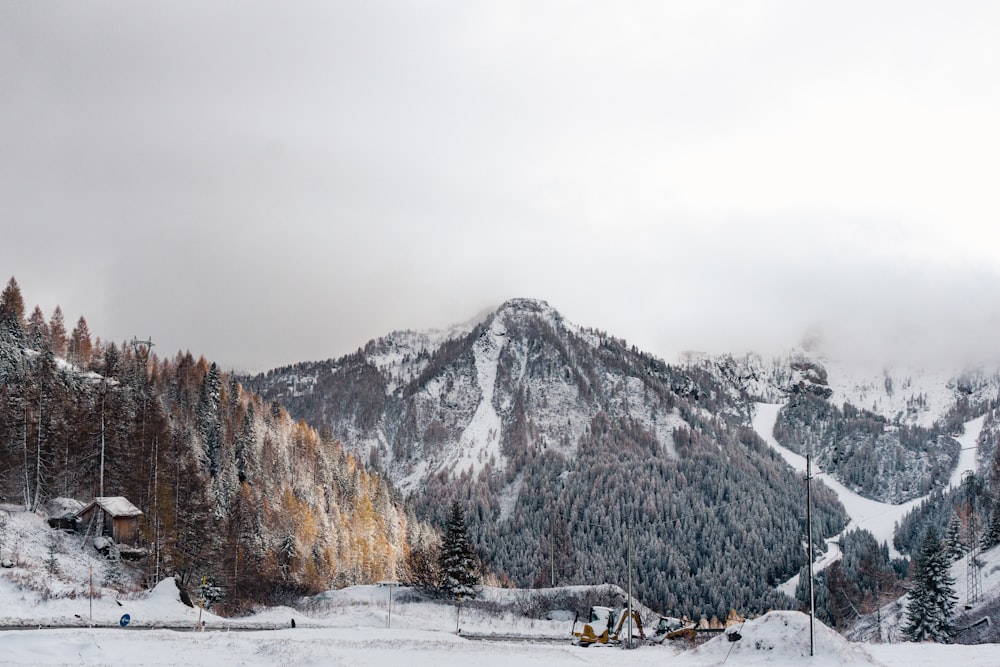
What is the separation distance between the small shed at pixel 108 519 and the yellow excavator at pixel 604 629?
1345 inches

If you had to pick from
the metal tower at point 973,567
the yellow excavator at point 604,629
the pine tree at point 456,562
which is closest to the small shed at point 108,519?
the pine tree at point 456,562

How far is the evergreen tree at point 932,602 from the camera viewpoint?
56719mm

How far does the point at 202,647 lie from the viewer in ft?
103

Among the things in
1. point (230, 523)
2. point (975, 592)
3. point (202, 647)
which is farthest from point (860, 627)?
point (202, 647)

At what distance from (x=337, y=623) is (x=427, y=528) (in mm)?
100692

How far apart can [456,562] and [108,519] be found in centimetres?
2859

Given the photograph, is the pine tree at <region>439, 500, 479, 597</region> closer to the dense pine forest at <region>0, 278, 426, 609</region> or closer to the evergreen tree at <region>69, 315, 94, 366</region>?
the dense pine forest at <region>0, 278, 426, 609</region>

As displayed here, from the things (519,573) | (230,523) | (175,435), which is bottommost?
(519,573)

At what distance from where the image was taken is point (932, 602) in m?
57.5

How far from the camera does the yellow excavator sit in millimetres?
45375

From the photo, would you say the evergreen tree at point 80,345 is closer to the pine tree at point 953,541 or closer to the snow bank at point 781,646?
the snow bank at point 781,646

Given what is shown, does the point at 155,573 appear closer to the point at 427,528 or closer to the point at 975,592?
the point at 975,592

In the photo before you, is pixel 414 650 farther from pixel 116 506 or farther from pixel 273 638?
pixel 116 506

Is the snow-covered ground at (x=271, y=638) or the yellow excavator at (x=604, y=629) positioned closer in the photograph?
the snow-covered ground at (x=271, y=638)
